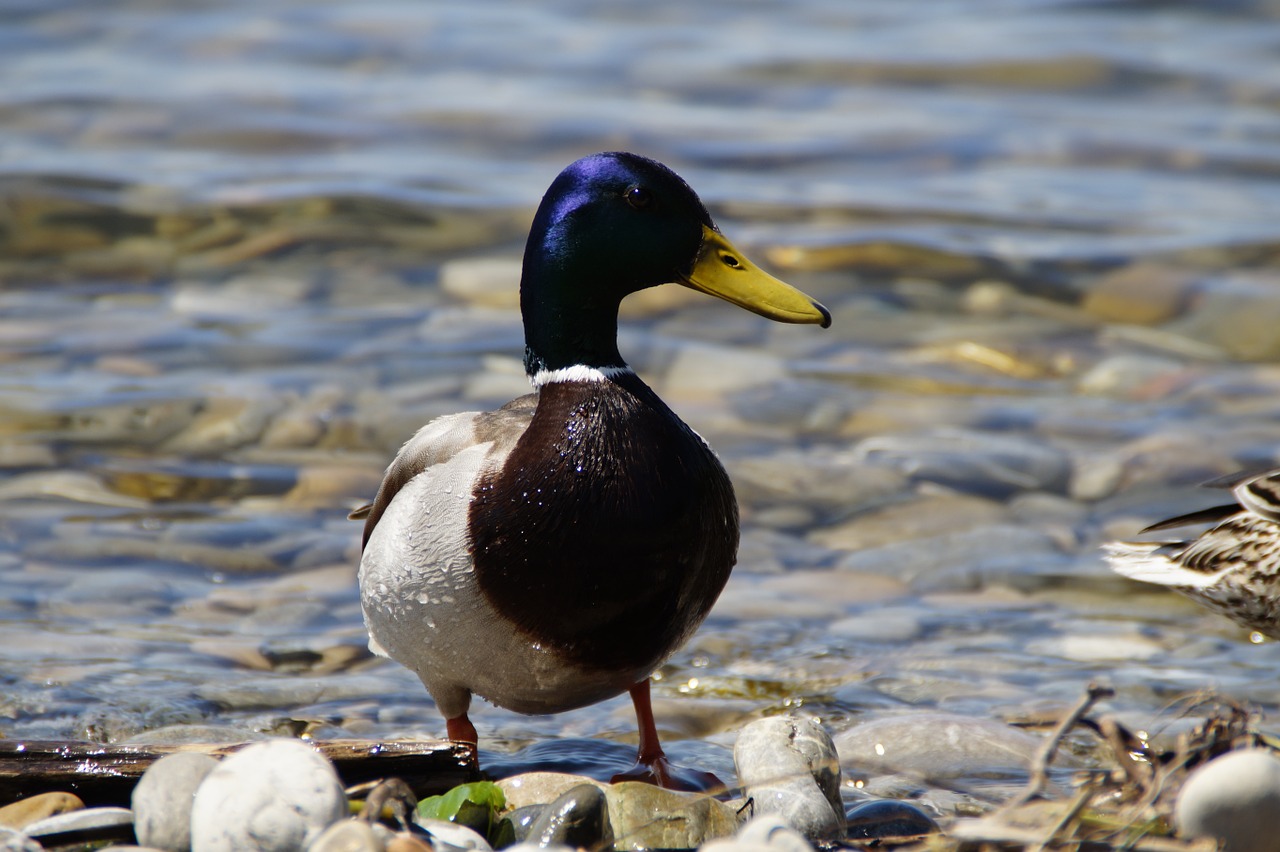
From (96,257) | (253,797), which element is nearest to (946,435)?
(253,797)

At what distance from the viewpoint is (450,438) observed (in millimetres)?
3818

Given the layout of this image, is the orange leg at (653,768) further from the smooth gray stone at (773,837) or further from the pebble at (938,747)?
the smooth gray stone at (773,837)

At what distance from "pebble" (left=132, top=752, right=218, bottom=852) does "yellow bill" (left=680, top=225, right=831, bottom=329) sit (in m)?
1.62

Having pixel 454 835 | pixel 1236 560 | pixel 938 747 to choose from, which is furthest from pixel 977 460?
pixel 454 835

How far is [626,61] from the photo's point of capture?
12609 mm

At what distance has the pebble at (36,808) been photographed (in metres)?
3.02

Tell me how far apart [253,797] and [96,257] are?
Result: 23.1ft

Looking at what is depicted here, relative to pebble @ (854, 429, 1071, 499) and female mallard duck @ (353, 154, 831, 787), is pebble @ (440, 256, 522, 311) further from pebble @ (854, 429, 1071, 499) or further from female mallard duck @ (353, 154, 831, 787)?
female mallard duck @ (353, 154, 831, 787)

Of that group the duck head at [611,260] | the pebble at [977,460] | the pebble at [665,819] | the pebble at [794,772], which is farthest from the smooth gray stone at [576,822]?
the pebble at [977,460]

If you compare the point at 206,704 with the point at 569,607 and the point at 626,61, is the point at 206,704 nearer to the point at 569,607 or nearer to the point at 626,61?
the point at 569,607

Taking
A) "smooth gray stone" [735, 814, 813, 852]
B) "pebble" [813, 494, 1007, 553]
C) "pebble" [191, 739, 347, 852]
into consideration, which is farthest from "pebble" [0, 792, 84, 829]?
"pebble" [813, 494, 1007, 553]

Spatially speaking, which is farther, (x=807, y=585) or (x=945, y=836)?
(x=807, y=585)

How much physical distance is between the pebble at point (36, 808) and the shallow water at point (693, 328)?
103 centimetres

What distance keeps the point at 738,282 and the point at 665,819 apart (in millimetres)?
1314
